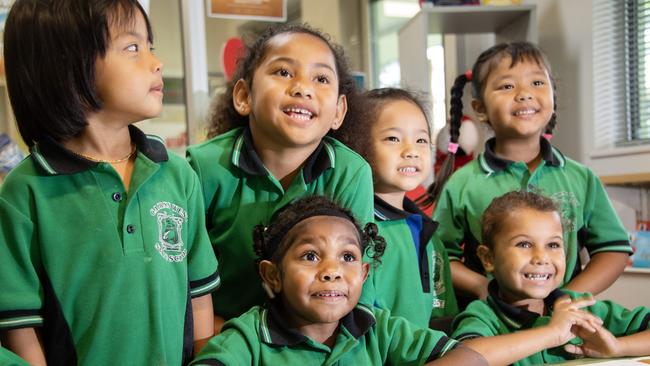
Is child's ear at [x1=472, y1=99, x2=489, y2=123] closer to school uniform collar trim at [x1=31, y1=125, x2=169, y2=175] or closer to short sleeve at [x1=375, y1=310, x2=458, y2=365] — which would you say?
short sleeve at [x1=375, y1=310, x2=458, y2=365]

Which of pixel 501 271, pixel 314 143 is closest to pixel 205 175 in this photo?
pixel 314 143

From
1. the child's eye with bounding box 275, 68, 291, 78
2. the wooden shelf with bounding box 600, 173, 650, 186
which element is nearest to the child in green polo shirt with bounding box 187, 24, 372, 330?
the child's eye with bounding box 275, 68, 291, 78

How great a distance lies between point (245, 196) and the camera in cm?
143

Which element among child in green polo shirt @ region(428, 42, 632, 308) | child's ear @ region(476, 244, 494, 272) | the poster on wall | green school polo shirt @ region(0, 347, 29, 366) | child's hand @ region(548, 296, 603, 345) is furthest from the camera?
the poster on wall

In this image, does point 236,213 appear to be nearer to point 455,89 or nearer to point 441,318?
point 441,318

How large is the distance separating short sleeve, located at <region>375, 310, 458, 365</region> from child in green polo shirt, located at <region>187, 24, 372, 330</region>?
0.26 meters

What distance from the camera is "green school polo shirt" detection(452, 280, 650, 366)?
1.43 meters

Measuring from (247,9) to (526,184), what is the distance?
5.56 ft

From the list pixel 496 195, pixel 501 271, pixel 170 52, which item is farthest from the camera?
pixel 170 52

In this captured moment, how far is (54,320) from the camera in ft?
3.68

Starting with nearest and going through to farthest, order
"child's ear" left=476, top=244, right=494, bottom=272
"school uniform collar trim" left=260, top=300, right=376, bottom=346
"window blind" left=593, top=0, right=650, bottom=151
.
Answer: "school uniform collar trim" left=260, top=300, right=376, bottom=346
"child's ear" left=476, top=244, right=494, bottom=272
"window blind" left=593, top=0, right=650, bottom=151

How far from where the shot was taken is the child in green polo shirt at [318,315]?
1.16 metres

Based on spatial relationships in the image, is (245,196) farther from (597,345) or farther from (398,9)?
(398,9)

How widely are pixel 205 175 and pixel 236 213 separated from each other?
104 millimetres
